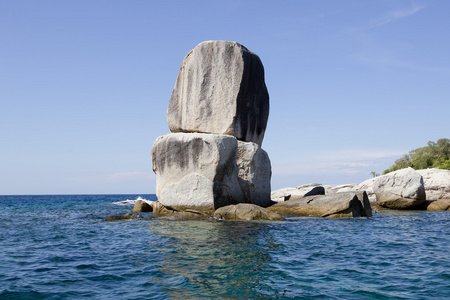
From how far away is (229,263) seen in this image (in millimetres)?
9062

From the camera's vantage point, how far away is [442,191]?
29969 mm

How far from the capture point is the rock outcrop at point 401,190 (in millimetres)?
26125

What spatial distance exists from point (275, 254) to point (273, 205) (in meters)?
10.8

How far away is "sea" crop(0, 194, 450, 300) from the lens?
7.05 meters

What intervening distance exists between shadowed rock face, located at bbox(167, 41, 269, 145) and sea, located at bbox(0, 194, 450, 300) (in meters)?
7.68

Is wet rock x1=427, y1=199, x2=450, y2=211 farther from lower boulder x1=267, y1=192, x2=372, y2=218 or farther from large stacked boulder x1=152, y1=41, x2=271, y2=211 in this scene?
large stacked boulder x1=152, y1=41, x2=271, y2=211

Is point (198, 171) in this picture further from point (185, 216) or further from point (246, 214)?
point (246, 214)

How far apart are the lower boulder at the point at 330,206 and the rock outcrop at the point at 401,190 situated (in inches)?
310

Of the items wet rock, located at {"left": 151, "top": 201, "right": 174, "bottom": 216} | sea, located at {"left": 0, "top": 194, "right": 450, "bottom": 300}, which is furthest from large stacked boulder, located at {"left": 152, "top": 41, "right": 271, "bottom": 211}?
sea, located at {"left": 0, "top": 194, "right": 450, "bottom": 300}

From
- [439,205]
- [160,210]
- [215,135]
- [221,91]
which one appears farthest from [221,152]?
[439,205]

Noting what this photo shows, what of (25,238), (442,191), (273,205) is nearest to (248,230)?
(273,205)

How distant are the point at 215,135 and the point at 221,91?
119 inches

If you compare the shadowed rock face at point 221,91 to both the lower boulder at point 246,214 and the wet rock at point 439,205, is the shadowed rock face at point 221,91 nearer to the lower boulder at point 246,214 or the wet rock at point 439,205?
the lower boulder at point 246,214

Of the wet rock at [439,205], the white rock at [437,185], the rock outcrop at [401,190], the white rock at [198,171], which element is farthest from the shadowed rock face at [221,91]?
the white rock at [437,185]
